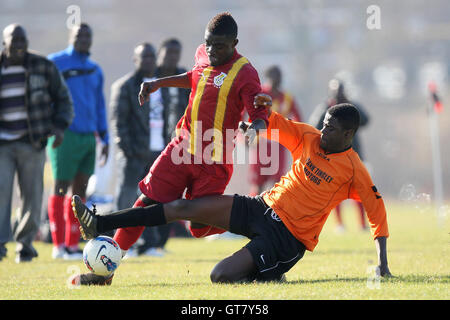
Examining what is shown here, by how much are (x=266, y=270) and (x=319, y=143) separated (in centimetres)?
116

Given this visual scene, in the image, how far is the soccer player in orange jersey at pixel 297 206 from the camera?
6.77m

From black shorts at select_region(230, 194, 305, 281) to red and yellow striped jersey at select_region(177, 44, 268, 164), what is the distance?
0.50 meters

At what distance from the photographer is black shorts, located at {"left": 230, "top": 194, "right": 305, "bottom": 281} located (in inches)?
268

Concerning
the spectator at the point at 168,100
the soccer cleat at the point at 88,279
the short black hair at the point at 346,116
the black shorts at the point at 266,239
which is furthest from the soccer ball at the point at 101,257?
the spectator at the point at 168,100

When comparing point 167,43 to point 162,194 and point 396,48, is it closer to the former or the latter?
point 162,194

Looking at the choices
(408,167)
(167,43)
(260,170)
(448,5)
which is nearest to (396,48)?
(448,5)

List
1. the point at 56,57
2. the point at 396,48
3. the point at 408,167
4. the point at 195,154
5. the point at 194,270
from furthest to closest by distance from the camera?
the point at 396,48 → the point at 408,167 → the point at 56,57 → the point at 194,270 → the point at 195,154

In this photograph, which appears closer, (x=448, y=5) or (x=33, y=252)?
(x=33, y=252)

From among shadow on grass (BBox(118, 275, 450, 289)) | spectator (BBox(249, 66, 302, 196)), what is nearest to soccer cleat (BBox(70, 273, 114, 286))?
shadow on grass (BBox(118, 275, 450, 289))

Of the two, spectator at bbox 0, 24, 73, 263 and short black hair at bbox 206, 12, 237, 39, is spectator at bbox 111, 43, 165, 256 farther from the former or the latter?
short black hair at bbox 206, 12, 237, 39

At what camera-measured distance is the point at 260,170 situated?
45.8 ft

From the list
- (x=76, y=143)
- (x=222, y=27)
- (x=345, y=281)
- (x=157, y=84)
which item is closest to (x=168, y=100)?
(x=76, y=143)

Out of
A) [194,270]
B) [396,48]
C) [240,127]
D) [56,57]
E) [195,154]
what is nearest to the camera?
[240,127]

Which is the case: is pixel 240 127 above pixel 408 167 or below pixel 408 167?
above
